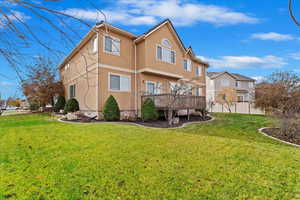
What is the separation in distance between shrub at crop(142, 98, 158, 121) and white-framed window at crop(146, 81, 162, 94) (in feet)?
8.33

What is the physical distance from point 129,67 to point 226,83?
2776 centimetres

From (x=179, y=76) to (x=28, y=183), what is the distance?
13855 mm

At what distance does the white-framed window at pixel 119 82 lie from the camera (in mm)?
11922

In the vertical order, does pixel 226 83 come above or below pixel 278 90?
above

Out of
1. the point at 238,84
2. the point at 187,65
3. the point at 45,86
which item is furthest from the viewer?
the point at 238,84

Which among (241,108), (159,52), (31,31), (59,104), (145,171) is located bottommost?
(145,171)

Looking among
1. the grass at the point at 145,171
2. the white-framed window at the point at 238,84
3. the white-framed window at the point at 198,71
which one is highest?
the white-framed window at the point at 238,84

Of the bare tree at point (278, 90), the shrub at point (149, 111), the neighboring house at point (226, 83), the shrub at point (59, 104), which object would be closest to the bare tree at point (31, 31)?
the shrub at point (149, 111)

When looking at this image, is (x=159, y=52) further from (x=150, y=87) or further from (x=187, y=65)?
(x=187, y=65)

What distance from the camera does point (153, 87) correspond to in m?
14.0

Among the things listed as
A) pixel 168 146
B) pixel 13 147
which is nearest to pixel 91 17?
pixel 168 146

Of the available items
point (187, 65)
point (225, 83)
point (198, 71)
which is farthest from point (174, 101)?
point (225, 83)

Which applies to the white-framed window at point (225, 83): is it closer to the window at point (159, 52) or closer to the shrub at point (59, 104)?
the window at point (159, 52)

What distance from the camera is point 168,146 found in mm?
4840
